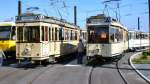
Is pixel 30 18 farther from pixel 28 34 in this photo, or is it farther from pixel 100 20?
pixel 100 20

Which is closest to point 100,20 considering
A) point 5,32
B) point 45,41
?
point 45,41

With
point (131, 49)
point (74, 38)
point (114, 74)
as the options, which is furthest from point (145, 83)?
point (131, 49)

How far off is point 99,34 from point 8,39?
8490 millimetres

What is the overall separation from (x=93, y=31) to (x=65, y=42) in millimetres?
4246

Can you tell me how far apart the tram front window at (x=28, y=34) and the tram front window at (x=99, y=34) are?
377 cm

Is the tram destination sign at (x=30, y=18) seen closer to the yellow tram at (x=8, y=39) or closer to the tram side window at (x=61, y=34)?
the tram side window at (x=61, y=34)

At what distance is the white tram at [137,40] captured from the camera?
44.6 meters

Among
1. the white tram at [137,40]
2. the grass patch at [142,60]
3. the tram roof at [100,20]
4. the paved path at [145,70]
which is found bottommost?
the paved path at [145,70]

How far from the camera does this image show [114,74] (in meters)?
20.7

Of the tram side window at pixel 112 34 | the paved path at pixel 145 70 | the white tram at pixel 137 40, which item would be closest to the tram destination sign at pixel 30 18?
the tram side window at pixel 112 34

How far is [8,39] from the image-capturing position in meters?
30.7

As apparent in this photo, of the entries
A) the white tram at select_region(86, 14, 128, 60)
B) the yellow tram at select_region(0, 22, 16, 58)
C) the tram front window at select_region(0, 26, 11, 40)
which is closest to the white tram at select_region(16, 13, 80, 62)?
the white tram at select_region(86, 14, 128, 60)

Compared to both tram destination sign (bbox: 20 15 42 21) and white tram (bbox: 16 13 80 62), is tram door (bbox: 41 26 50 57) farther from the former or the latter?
tram destination sign (bbox: 20 15 42 21)

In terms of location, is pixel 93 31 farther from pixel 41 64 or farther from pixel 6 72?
pixel 6 72
